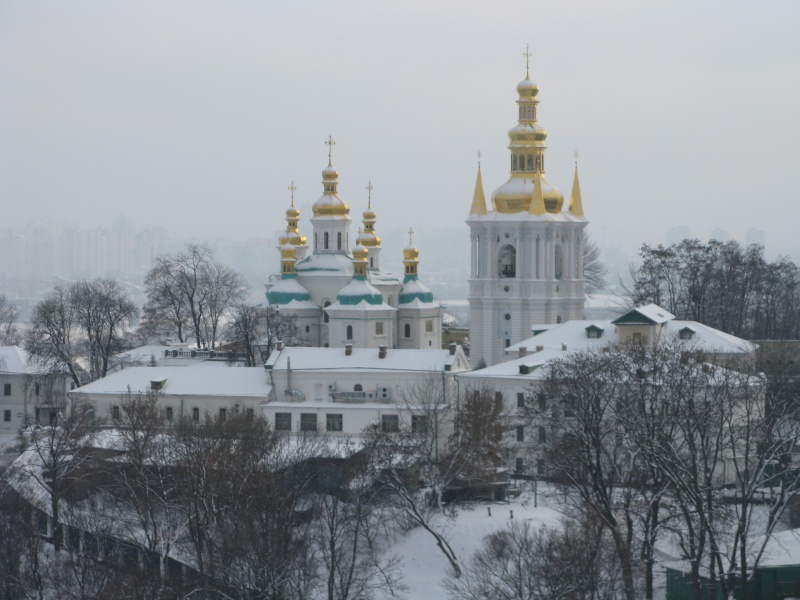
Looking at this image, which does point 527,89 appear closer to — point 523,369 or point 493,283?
point 493,283

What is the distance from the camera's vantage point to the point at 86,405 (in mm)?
49750

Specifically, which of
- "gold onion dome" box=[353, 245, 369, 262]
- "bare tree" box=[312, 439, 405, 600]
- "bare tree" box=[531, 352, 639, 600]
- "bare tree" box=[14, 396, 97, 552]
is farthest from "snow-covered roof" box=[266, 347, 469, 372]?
"gold onion dome" box=[353, 245, 369, 262]

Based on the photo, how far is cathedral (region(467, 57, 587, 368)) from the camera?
62219 millimetres

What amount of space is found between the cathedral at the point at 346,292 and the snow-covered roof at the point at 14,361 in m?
8.82

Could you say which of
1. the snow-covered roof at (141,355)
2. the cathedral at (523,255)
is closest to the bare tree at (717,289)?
the cathedral at (523,255)

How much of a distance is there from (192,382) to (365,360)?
179 inches

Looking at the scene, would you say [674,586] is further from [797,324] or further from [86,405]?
[797,324]

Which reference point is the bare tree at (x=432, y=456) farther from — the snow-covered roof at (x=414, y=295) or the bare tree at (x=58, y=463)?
the snow-covered roof at (x=414, y=295)

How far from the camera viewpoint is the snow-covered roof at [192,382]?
164ft

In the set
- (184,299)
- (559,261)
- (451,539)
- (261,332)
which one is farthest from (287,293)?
(451,539)

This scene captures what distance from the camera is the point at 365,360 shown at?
50656 millimetres

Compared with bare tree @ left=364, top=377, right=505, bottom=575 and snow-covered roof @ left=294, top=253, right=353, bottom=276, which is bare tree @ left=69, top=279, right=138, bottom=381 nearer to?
snow-covered roof @ left=294, top=253, right=353, bottom=276

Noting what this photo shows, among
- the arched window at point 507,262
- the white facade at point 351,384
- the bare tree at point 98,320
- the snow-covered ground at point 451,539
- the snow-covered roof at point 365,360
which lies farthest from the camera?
the arched window at point 507,262

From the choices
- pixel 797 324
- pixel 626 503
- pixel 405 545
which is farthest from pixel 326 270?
Result: pixel 626 503
